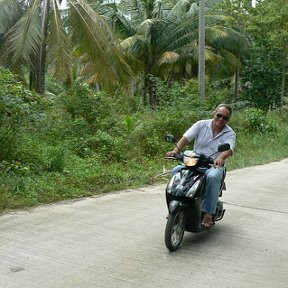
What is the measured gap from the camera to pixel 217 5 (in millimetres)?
24078

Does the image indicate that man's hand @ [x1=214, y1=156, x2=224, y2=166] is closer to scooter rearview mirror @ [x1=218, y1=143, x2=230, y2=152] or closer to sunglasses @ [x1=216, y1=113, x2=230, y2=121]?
scooter rearview mirror @ [x1=218, y1=143, x2=230, y2=152]

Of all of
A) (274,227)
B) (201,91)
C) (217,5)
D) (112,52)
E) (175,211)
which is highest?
(217,5)

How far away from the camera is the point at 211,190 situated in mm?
5430

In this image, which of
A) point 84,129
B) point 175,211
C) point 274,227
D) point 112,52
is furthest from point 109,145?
point 175,211

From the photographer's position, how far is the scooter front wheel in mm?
5051

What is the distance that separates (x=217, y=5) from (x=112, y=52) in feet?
37.9

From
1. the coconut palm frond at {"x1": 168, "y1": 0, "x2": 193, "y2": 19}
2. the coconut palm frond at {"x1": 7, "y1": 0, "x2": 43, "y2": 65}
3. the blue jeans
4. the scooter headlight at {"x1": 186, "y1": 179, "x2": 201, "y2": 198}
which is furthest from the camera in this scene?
the coconut palm frond at {"x1": 168, "y1": 0, "x2": 193, "y2": 19}

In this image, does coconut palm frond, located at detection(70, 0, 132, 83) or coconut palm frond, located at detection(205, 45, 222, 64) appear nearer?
coconut palm frond, located at detection(70, 0, 132, 83)

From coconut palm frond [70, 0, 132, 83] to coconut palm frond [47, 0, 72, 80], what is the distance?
51 centimetres

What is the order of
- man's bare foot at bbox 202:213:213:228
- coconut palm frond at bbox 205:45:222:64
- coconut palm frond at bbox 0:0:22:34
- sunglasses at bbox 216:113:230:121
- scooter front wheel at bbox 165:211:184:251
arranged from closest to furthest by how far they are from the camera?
scooter front wheel at bbox 165:211:184:251 < man's bare foot at bbox 202:213:213:228 < sunglasses at bbox 216:113:230:121 < coconut palm frond at bbox 0:0:22:34 < coconut palm frond at bbox 205:45:222:64

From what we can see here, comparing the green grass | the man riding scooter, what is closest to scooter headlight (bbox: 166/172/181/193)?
the man riding scooter

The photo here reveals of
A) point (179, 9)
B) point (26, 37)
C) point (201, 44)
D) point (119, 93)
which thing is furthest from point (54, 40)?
point (179, 9)

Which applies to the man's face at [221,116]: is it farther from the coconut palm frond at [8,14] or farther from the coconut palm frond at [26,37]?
the coconut palm frond at [8,14]

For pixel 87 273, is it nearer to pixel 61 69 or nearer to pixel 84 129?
pixel 84 129
